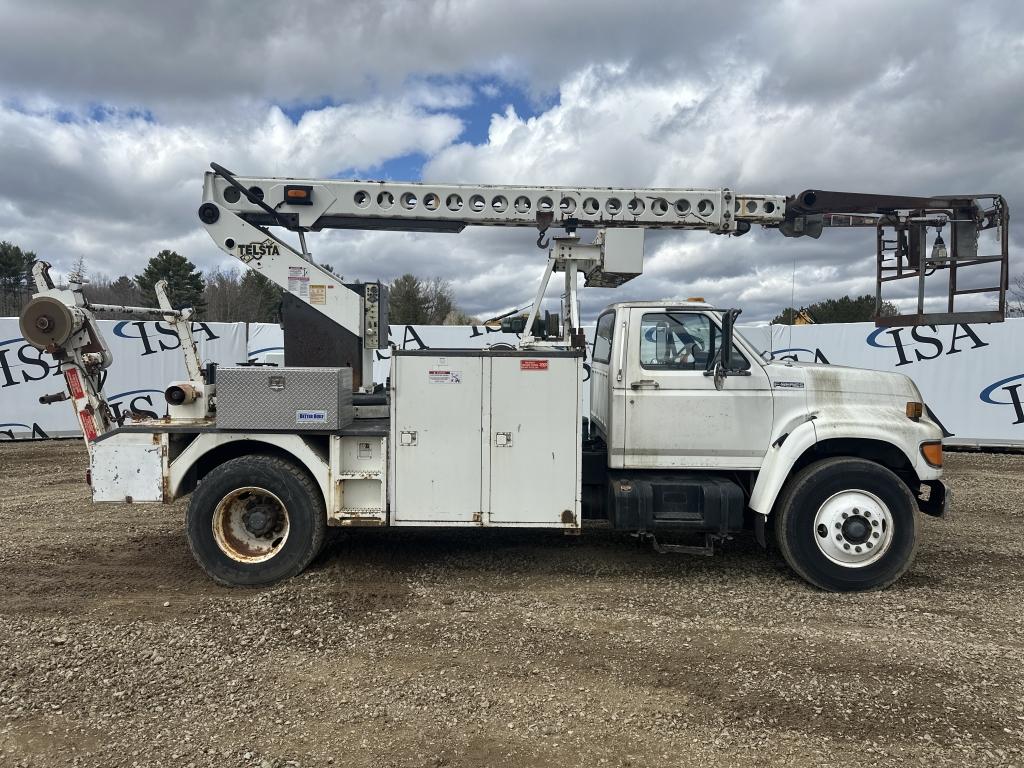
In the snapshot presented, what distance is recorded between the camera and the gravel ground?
9.80 ft

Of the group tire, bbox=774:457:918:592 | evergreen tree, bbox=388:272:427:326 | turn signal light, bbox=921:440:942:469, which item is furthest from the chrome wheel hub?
evergreen tree, bbox=388:272:427:326

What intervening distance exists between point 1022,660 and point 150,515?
7.97 meters

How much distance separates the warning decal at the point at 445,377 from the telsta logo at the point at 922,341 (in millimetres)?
10671

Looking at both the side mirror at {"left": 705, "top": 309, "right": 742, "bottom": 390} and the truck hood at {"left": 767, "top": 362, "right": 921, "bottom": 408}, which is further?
the truck hood at {"left": 767, "top": 362, "right": 921, "bottom": 408}

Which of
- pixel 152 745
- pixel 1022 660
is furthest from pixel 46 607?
pixel 1022 660

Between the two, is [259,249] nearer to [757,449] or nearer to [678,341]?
[678,341]

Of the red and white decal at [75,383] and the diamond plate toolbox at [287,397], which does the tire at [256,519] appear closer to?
the diamond plate toolbox at [287,397]

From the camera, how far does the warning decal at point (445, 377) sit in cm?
485

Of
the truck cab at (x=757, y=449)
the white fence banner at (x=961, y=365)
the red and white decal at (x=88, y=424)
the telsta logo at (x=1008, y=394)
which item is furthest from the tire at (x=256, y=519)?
the telsta logo at (x=1008, y=394)

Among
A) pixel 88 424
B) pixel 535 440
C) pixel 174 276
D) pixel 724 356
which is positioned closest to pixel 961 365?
pixel 724 356

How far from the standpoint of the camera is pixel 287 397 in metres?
4.87

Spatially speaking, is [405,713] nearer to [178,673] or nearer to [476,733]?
[476,733]

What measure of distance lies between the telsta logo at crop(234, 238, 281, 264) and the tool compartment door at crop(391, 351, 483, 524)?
66.4 inches

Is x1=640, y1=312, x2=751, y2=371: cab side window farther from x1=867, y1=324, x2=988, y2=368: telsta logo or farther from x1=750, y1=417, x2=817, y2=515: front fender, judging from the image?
x1=867, y1=324, x2=988, y2=368: telsta logo
